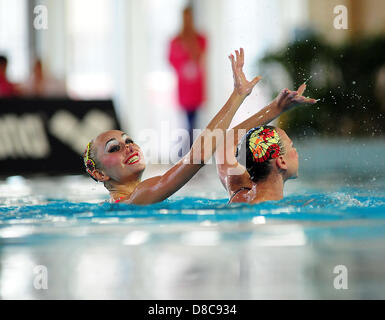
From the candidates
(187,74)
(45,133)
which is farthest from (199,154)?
(187,74)

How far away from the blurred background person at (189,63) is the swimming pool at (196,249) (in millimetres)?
5405

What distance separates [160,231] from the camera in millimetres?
2922

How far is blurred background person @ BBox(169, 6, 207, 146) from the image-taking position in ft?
30.7

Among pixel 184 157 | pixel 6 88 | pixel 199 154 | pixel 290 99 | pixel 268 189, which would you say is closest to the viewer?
pixel 199 154

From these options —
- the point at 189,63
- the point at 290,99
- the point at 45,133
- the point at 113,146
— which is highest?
the point at 189,63

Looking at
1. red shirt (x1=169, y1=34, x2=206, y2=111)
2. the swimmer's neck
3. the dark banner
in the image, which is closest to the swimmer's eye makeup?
the swimmer's neck

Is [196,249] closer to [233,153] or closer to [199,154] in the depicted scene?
[199,154]

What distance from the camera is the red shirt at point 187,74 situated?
9555 millimetres

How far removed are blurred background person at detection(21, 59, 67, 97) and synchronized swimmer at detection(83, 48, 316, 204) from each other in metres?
6.55

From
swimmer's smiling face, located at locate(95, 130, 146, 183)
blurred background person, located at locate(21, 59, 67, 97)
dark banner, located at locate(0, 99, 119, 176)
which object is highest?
blurred background person, located at locate(21, 59, 67, 97)

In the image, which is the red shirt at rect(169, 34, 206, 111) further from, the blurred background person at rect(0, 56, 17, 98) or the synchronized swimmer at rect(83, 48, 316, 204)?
the synchronized swimmer at rect(83, 48, 316, 204)

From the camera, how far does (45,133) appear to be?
7945mm

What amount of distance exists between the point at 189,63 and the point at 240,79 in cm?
661

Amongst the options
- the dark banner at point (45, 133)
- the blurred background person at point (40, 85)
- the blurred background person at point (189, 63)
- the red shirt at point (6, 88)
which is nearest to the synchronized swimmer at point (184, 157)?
the dark banner at point (45, 133)
